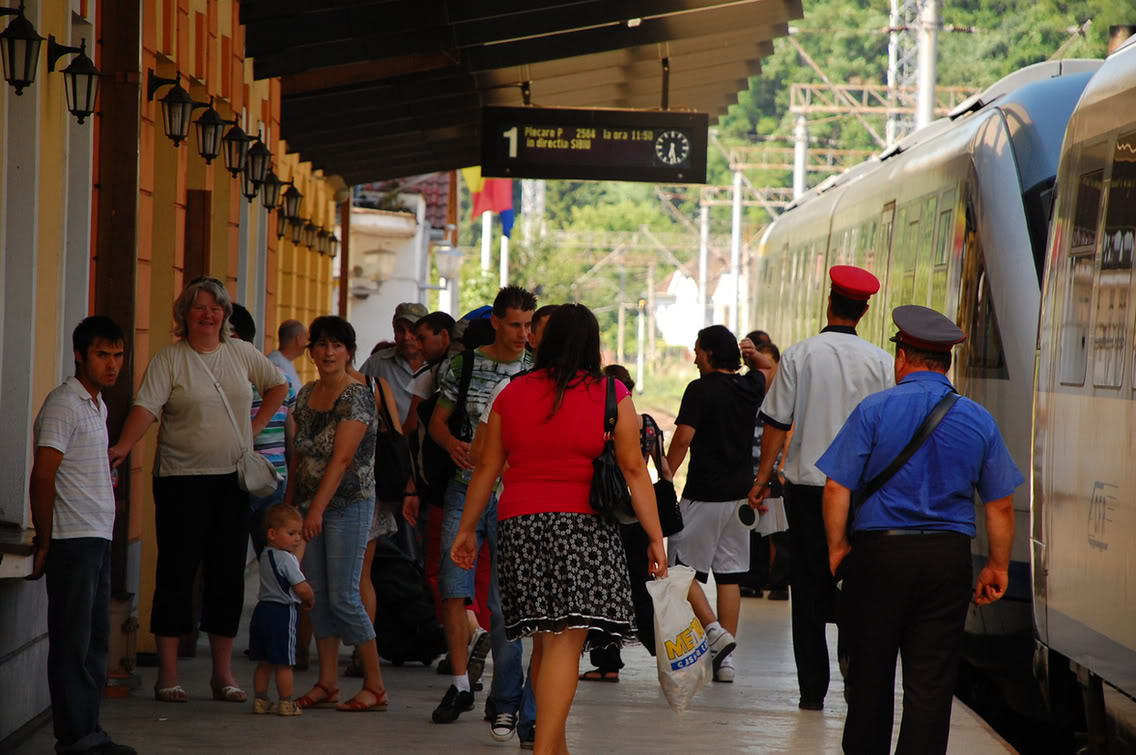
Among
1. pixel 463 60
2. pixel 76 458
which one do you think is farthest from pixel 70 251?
pixel 463 60

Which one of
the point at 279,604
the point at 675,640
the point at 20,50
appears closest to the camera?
the point at 675,640

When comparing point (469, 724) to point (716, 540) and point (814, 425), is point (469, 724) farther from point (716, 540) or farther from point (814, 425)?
point (716, 540)

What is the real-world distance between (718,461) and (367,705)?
262 cm

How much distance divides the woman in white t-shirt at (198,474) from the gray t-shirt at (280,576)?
0.36m

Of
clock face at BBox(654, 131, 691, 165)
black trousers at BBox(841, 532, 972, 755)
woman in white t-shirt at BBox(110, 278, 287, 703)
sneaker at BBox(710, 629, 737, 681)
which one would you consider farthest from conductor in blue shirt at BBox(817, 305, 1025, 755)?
clock face at BBox(654, 131, 691, 165)

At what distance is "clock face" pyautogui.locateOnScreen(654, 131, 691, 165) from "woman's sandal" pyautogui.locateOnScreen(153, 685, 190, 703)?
9.86 meters

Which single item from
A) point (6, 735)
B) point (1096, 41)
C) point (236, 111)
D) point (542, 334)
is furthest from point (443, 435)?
point (1096, 41)

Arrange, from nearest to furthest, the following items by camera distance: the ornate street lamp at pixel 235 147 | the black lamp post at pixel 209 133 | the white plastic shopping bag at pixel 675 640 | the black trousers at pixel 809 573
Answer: the white plastic shopping bag at pixel 675 640 < the black trousers at pixel 809 573 < the black lamp post at pixel 209 133 < the ornate street lamp at pixel 235 147

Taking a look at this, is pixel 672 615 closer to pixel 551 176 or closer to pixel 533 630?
pixel 533 630

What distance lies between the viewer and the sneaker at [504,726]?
24.7ft

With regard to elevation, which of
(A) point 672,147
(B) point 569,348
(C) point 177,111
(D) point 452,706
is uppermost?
(A) point 672,147

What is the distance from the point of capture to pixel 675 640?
6.50 meters

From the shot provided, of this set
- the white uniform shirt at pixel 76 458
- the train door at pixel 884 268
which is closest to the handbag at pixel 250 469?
the white uniform shirt at pixel 76 458

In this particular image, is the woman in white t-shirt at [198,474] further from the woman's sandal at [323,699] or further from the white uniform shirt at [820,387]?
the white uniform shirt at [820,387]
